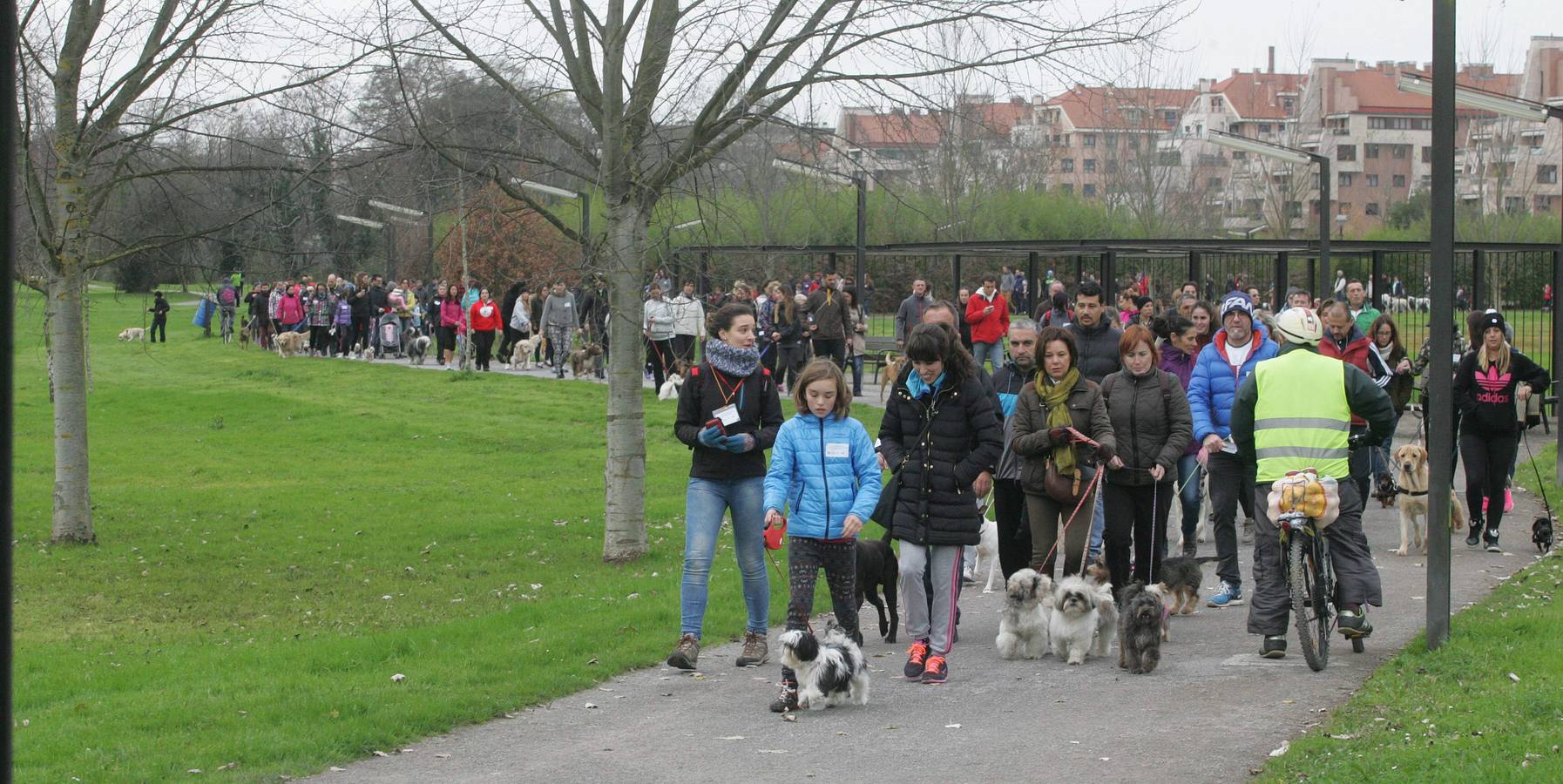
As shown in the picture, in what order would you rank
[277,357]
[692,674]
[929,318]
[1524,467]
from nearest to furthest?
[692,674] < [929,318] < [1524,467] < [277,357]

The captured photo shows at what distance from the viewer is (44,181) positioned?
1437 centimetres

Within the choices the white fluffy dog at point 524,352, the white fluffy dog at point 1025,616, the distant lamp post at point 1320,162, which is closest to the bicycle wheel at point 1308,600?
the white fluffy dog at point 1025,616

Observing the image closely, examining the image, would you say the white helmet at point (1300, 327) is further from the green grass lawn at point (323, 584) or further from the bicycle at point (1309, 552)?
the green grass lawn at point (323, 584)

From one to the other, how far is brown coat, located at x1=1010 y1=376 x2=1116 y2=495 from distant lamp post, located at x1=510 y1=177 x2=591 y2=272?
4207mm

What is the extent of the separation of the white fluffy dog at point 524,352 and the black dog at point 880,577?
25.0 m

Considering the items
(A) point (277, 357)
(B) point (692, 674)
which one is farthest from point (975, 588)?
(A) point (277, 357)

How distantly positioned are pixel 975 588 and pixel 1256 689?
12.0 feet

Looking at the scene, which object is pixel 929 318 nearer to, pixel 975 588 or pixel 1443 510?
pixel 975 588

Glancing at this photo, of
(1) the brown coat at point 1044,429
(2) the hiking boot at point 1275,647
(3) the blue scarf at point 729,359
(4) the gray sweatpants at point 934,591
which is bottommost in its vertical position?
A: (2) the hiking boot at point 1275,647

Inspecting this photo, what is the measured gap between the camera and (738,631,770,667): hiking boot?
8.84m

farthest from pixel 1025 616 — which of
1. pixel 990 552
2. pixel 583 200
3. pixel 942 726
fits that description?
pixel 583 200

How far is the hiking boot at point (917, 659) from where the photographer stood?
8.34 m

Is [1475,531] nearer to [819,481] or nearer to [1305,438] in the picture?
[1305,438]

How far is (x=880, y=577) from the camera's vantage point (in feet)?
30.9
